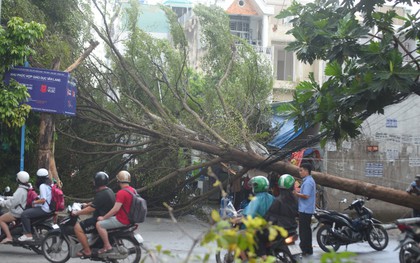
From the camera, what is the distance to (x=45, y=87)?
13047 millimetres

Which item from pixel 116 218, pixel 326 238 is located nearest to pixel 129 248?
pixel 116 218

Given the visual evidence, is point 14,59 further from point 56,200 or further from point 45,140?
point 56,200

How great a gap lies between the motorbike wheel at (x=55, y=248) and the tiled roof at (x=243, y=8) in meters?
26.0

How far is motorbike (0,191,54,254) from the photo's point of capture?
9.98m

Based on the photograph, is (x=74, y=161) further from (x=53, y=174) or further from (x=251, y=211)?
(x=251, y=211)

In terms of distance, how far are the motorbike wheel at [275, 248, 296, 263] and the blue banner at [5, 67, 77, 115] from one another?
22.6 feet

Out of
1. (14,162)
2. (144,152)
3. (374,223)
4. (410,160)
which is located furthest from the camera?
(410,160)

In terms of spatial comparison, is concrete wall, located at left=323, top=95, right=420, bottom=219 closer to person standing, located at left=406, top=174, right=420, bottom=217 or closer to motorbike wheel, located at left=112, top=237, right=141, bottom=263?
person standing, located at left=406, top=174, right=420, bottom=217

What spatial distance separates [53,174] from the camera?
13.5 m

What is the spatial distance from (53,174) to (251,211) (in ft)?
23.2

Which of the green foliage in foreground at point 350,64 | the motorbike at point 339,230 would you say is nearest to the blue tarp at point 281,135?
the motorbike at point 339,230

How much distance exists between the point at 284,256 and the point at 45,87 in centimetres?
714

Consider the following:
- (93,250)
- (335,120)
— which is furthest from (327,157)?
(93,250)

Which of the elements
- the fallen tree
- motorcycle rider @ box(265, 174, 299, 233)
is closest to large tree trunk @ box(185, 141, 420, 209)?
the fallen tree
